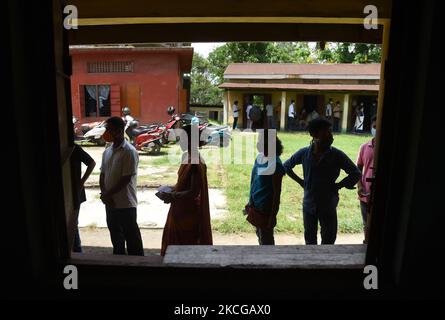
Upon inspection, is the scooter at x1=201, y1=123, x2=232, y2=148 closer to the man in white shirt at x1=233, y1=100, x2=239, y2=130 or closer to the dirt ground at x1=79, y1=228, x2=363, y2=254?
the man in white shirt at x1=233, y1=100, x2=239, y2=130

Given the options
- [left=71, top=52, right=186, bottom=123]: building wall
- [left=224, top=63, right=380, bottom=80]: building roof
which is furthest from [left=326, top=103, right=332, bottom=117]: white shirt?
[left=71, top=52, right=186, bottom=123]: building wall

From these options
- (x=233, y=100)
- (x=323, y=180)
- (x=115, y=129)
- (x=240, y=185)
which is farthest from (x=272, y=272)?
(x=233, y=100)

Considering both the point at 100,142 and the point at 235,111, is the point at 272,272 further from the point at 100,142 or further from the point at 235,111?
the point at 235,111

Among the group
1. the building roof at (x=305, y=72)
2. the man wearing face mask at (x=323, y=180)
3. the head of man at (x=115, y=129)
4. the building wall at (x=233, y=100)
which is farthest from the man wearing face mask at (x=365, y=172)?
the building wall at (x=233, y=100)

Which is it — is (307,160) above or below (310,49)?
below

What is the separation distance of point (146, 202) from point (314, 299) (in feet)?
17.7

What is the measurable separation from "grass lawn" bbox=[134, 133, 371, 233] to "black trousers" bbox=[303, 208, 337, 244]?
1861 mm

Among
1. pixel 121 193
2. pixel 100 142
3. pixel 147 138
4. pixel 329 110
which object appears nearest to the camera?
pixel 121 193

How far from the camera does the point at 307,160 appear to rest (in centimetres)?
377

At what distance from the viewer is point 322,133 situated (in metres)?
3.64

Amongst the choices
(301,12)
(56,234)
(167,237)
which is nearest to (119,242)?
(167,237)

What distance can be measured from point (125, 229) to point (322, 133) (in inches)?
82.1

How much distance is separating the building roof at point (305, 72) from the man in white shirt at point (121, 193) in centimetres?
1659

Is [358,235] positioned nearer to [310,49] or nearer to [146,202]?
[146,202]
